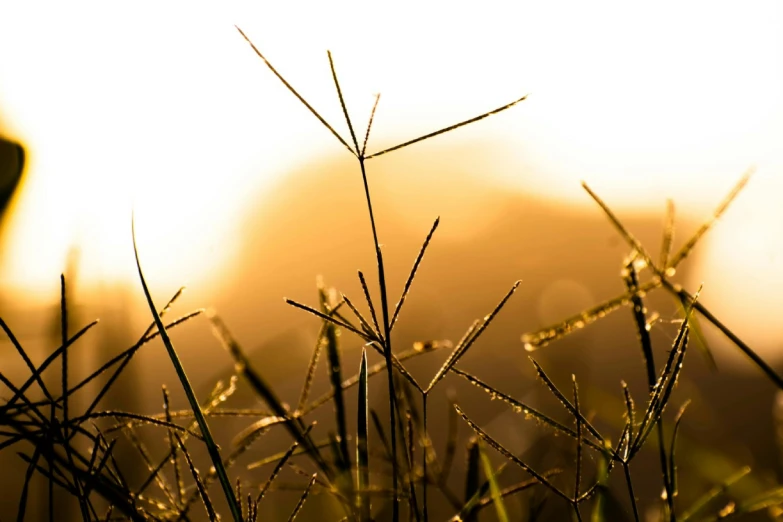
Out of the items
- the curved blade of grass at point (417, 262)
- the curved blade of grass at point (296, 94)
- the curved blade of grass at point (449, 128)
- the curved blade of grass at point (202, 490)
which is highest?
the curved blade of grass at point (296, 94)

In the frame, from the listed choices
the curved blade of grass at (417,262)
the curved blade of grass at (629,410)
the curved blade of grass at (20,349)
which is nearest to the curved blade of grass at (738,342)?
the curved blade of grass at (629,410)

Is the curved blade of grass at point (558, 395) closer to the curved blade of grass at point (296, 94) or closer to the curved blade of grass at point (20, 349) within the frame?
the curved blade of grass at point (296, 94)

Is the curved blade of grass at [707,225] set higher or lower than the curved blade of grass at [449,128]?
lower

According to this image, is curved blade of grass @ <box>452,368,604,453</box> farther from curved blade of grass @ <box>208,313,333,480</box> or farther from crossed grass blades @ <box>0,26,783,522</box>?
curved blade of grass @ <box>208,313,333,480</box>

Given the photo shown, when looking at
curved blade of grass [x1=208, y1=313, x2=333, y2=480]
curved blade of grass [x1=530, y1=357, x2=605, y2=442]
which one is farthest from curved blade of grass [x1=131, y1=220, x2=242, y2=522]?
curved blade of grass [x1=530, y1=357, x2=605, y2=442]

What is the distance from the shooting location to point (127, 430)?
752 mm

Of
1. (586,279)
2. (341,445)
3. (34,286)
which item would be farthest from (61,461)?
(586,279)

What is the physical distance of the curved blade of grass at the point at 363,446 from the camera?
1.97 ft

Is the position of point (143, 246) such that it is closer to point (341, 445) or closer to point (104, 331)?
point (341, 445)

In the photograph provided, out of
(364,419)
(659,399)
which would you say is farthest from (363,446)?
A: (659,399)

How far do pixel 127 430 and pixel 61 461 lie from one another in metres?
0.15

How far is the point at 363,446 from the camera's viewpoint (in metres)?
0.62

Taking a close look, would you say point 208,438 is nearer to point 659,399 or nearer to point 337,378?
point 337,378

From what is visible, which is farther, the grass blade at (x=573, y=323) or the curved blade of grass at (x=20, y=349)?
the grass blade at (x=573, y=323)
